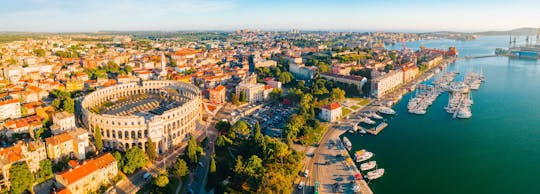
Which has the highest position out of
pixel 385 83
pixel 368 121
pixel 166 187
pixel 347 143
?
pixel 385 83

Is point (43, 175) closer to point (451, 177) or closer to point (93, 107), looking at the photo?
point (93, 107)

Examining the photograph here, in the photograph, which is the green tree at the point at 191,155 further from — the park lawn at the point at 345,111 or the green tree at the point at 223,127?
the park lawn at the point at 345,111

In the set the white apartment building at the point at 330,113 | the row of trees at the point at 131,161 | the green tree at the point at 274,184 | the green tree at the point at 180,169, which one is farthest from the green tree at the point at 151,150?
the white apartment building at the point at 330,113

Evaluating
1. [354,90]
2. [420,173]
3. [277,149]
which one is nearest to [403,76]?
[354,90]

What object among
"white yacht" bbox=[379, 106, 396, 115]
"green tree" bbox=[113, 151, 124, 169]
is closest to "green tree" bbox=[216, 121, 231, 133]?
"green tree" bbox=[113, 151, 124, 169]

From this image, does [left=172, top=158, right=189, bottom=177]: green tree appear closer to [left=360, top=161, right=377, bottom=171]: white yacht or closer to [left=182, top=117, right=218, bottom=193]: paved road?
[left=182, top=117, right=218, bottom=193]: paved road

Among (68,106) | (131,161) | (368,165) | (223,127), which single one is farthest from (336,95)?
(68,106)

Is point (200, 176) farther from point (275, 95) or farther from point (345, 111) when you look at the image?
point (275, 95)
